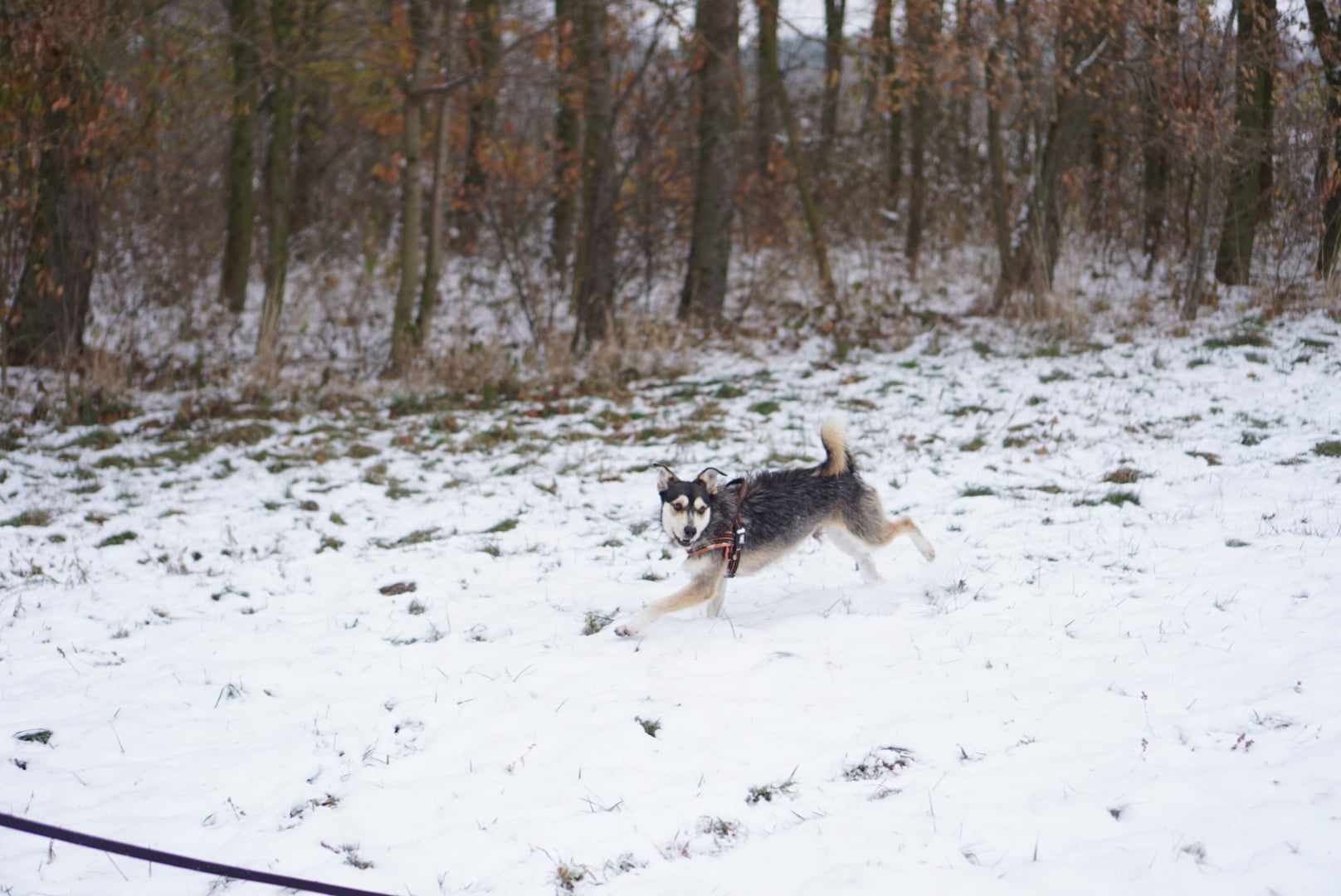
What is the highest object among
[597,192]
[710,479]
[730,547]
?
[597,192]

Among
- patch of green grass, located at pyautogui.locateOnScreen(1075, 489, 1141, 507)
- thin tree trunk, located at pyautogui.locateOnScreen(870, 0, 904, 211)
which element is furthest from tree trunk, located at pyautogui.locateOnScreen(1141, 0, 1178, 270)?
patch of green grass, located at pyautogui.locateOnScreen(1075, 489, 1141, 507)

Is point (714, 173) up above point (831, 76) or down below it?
below

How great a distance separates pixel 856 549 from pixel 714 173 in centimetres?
1066

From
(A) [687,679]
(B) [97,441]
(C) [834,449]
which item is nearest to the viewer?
(A) [687,679]

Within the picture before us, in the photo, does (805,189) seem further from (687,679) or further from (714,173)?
(687,679)

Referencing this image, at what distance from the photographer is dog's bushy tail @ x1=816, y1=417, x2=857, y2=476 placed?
18.4ft

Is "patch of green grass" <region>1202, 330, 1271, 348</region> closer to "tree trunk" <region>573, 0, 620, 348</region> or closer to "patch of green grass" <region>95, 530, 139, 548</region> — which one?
"tree trunk" <region>573, 0, 620, 348</region>

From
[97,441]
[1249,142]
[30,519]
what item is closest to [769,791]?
[30,519]

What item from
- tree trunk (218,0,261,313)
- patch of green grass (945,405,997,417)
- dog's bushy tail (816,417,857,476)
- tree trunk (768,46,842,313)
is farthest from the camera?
tree trunk (218,0,261,313)

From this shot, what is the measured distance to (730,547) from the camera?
5188mm

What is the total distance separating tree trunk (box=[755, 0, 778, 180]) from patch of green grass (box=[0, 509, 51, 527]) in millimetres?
11601

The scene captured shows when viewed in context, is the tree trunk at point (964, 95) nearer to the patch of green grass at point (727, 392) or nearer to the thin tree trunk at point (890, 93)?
the thin tree trunk at point (890, 93)

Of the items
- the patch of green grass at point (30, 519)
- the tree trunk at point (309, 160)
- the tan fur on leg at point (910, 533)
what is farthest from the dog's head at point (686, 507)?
the tree trunk at point (309, 160)

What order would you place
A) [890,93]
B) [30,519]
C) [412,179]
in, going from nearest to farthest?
[30,519] < [412,179] < [890,93]
